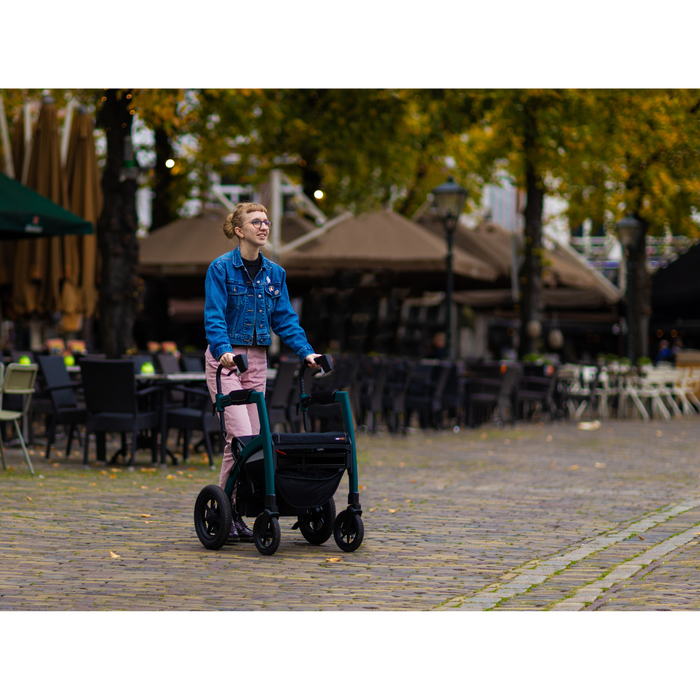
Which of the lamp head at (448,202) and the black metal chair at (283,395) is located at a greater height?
the lamp head at (448,202)

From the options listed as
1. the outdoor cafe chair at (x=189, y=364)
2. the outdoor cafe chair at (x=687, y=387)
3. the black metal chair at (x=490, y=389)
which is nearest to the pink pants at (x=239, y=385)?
the outdoor cafe chair at (x=189, y=364)

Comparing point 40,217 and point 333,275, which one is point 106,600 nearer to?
point 40,217

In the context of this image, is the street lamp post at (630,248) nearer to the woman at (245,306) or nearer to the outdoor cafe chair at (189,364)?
the outdoor cafe chair at (189,364)

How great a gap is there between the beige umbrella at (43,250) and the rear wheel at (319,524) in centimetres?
977

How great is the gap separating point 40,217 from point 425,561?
8281 mm

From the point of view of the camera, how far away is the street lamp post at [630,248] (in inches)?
858

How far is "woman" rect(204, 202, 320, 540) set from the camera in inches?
244

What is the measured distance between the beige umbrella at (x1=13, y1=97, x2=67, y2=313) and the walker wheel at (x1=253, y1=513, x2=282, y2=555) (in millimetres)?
10066

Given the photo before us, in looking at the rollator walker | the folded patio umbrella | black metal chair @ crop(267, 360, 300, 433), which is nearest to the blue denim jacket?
the rollator walker

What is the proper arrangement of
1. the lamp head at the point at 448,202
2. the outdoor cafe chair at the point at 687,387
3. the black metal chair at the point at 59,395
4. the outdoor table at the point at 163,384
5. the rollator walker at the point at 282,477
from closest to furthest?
the rollator walker at the point at 282,477, the outdoor table at the point at 163,384, the black metal chair at the point at 59,395, the lamp head at the point at 448,202, the outdoor cafe chair at the point at 687,387

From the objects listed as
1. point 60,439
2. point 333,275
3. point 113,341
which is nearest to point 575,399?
point 333,275

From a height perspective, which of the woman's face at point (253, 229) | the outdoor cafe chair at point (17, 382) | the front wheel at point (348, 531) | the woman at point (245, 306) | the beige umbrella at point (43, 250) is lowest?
the front wheel at point (348, 531)

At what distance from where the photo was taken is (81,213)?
1588 cm
